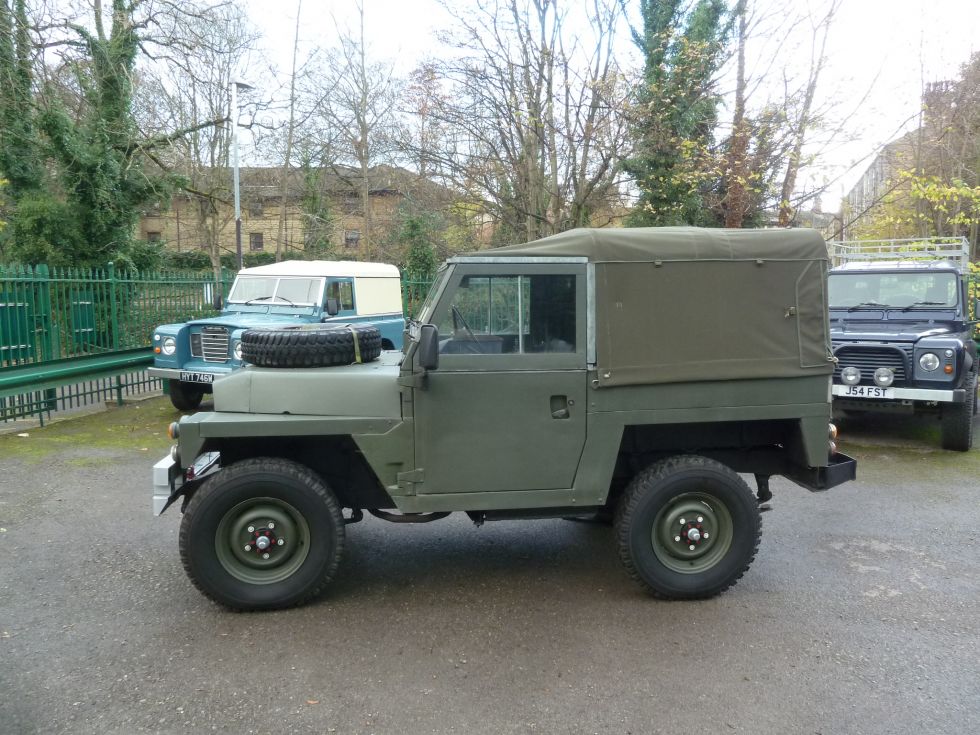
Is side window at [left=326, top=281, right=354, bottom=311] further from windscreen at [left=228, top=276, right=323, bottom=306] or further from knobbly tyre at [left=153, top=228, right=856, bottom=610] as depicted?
knobbly tyre at [left=153, top=228, right=856, bottom=610]

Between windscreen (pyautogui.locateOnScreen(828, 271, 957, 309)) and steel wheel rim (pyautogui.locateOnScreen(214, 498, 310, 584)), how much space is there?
26.2ft

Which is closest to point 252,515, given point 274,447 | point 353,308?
point 274,447

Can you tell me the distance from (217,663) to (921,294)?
9293 mm

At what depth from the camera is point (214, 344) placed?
9586 millimetres

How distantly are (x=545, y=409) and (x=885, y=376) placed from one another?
568 cm

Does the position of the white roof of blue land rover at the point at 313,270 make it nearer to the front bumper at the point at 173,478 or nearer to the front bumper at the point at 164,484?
the front bumper at the point at 173,478

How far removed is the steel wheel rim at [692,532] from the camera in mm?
4363

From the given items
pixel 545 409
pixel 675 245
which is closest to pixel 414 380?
pixel 545 409

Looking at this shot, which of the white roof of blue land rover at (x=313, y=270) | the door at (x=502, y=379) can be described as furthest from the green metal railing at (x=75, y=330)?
the door at (x=502, y=379)

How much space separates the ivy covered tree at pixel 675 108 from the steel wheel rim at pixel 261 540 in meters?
13.1

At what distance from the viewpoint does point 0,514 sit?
237 inches

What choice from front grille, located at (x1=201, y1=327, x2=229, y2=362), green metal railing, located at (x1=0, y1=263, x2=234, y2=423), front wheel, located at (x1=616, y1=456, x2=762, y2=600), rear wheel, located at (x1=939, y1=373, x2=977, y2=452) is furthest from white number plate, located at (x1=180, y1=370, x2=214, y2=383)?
rear wheel, located at (x1=939, y1=373, x2=977, y2=452)

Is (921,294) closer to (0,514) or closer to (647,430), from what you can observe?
(647,430)

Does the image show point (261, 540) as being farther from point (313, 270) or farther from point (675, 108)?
point (675, 108)
